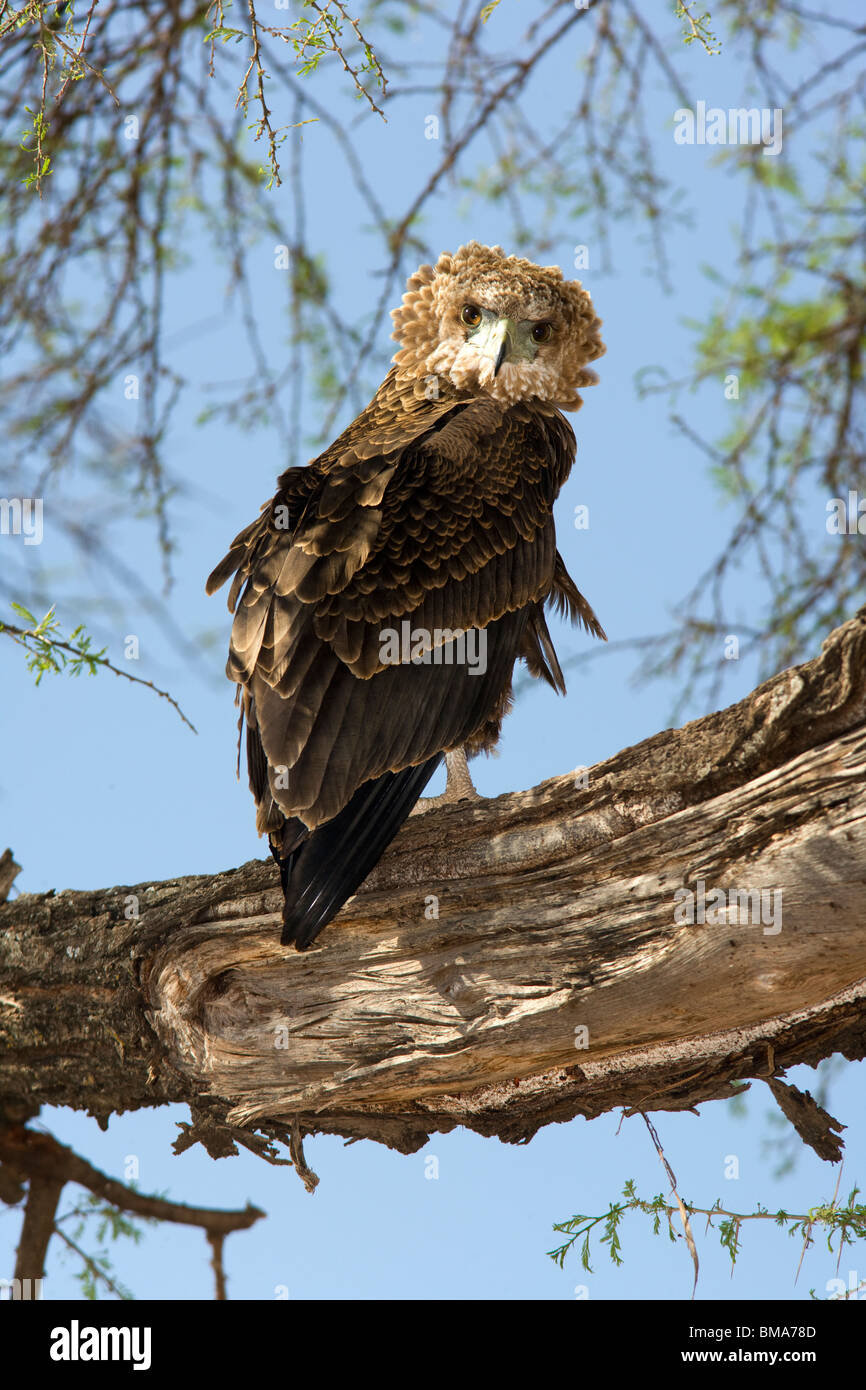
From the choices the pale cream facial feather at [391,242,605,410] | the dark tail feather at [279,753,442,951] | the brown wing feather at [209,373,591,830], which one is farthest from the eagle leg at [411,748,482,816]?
the pale cream facial feather at [391,242,605,410]

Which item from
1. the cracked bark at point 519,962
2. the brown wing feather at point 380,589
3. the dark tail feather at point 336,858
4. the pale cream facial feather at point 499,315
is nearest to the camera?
the cracked bark at point 519,962

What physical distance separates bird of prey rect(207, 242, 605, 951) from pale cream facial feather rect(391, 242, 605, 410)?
11mm

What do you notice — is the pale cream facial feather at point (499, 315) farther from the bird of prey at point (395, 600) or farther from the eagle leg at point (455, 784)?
the eagle leg at point (455, 784)

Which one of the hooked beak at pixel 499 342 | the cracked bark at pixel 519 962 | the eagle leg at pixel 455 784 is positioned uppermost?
the hooked beak at pixel 499 342

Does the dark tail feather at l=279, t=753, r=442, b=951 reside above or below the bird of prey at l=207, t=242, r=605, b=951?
below

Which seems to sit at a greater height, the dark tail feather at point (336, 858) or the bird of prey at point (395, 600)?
the bird of prey at point (395, 600)

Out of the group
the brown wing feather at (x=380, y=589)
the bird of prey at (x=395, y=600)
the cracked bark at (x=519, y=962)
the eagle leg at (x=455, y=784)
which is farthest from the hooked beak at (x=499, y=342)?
the cracked bark at (x=519, y=962)

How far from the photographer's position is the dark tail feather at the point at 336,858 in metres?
3.35

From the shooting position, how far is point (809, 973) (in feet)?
9.96

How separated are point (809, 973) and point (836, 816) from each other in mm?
425

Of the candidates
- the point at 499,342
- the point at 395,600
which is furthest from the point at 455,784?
the point at 499,342

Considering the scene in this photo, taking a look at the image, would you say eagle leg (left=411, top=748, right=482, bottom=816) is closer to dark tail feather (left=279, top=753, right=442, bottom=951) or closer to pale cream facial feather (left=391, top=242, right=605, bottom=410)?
dark tail feather (left=279, top=753, right=442, bottom=951)

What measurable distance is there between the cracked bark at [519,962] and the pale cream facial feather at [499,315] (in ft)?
5.53

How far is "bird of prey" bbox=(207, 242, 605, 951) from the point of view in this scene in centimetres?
343
